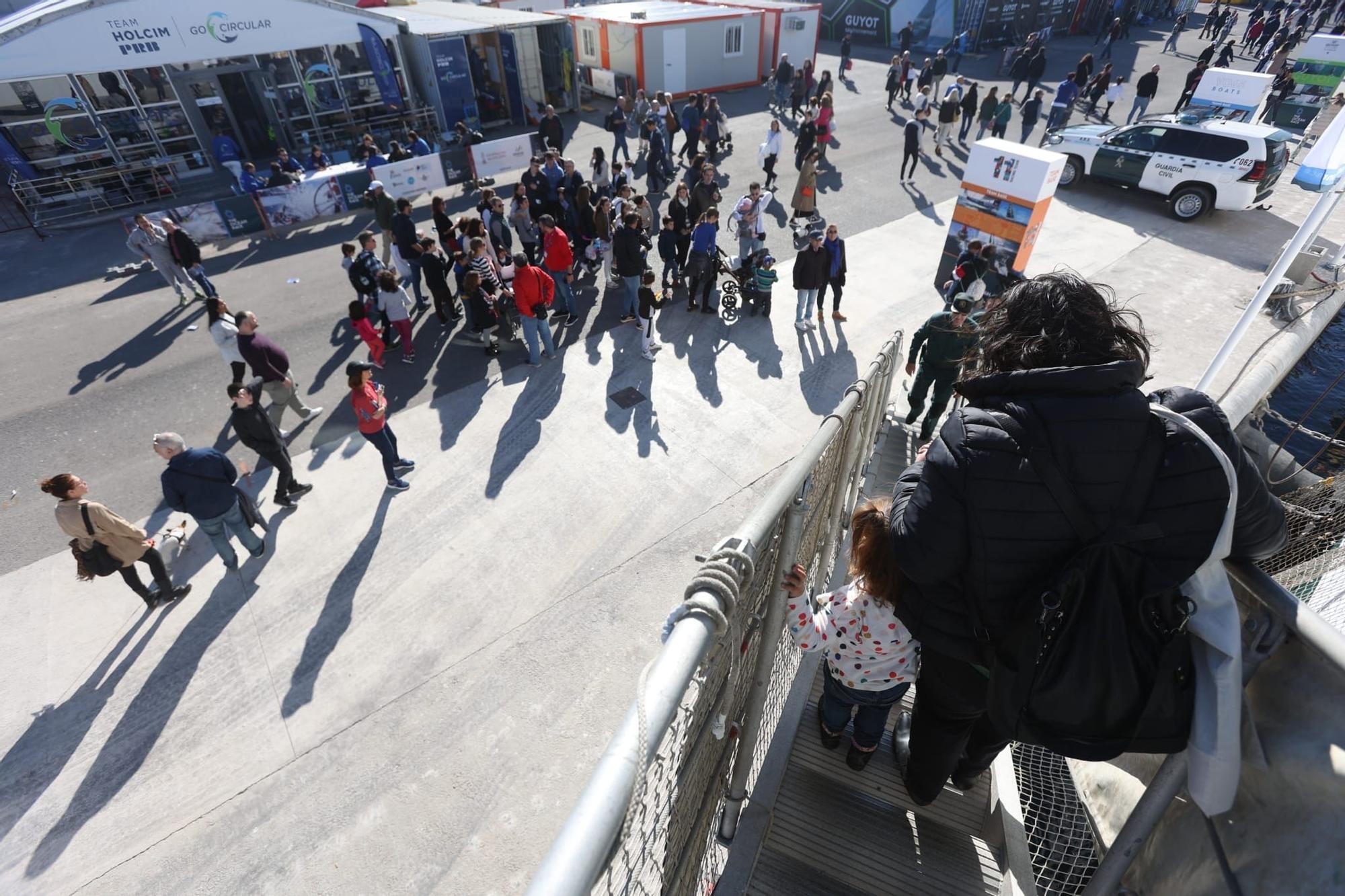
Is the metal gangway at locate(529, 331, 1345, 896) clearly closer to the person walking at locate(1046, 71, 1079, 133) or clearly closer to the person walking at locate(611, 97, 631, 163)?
the person walking at locate(611, 97, 631, 163)

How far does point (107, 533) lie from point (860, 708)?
619 centimetres

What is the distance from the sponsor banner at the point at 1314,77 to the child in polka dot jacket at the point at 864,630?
27658 millimetres

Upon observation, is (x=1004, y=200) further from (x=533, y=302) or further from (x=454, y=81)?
(x=454, y=81)

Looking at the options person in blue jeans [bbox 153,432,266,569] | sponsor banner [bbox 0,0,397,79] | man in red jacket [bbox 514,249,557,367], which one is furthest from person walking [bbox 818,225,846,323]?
sponsor banner [bbox 0,0,397,79]

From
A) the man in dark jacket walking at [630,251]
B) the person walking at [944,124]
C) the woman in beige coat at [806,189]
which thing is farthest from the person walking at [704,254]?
the person walking at [944,124]

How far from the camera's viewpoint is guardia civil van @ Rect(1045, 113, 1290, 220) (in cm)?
1319

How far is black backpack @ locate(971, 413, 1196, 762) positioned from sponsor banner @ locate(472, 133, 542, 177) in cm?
1707

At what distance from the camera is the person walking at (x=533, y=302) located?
8602 mm

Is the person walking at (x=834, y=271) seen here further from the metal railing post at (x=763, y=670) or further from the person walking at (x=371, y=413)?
the metal railing post at (x=763, y=670)

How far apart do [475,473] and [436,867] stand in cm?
415

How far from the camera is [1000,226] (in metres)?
10.2

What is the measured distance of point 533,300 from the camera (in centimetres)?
880

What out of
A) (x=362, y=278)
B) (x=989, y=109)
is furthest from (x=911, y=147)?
(x=362, y=278)

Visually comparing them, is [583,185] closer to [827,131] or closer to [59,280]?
[827,131]
